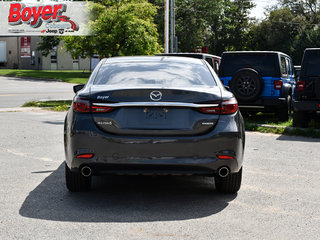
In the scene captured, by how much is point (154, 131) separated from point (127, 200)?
3.03 ft

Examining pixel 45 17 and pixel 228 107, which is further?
pixel 45 17

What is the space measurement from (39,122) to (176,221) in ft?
31.8

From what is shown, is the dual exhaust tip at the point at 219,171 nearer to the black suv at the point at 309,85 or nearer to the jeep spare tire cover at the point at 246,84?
the black suv at the point at 309,85

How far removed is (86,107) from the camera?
5.06 meters

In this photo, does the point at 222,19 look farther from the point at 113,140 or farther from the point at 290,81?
the point at 113,140

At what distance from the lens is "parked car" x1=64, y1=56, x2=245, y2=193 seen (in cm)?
492

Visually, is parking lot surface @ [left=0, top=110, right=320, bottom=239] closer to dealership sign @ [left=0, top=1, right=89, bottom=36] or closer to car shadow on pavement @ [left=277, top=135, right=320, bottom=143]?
car shadow on pavement @ [left=277, top=135, right=320, bottom=143]

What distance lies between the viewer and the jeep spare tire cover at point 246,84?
39.7 ft

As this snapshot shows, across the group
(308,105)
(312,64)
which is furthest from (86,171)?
(312,64)

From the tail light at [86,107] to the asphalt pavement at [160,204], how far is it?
0.98 meters

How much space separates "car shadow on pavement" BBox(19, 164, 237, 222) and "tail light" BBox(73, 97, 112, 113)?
98 centimetres

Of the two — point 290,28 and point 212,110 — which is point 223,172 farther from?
point 290,28

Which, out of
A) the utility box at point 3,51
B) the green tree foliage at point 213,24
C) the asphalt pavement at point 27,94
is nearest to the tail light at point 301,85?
the asphalt pavement at point 27,94

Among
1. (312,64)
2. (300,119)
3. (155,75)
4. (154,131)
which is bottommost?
(300,119)
